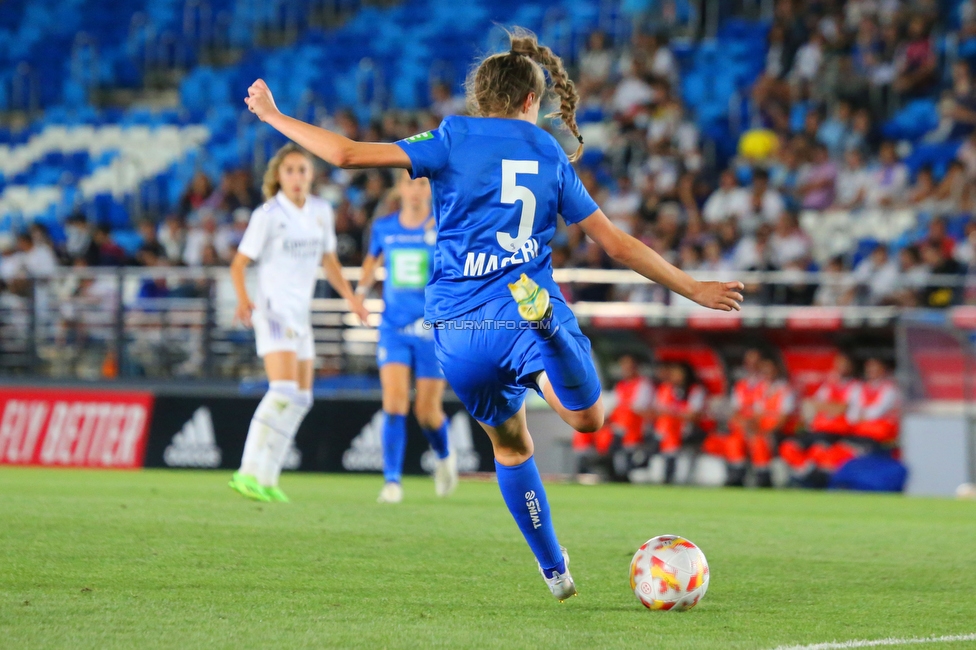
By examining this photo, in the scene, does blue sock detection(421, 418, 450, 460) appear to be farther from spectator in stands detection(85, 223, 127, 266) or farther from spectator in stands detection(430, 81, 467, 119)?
spectator in stands detection(430, 81, 467, 119)

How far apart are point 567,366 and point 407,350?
5.76m

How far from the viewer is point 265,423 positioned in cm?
952

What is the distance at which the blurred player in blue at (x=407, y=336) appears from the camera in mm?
10523

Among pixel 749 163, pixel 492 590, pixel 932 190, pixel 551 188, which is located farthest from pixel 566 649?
pixel 749 163

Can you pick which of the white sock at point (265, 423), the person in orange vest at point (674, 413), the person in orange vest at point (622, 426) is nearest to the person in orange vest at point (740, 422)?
the person in orange vest at point (674, 413)

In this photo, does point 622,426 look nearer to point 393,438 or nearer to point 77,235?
point 393,438

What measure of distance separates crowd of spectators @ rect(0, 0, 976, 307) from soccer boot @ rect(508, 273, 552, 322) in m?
11.5

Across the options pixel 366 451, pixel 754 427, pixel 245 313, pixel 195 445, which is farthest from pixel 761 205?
pixel 245 313

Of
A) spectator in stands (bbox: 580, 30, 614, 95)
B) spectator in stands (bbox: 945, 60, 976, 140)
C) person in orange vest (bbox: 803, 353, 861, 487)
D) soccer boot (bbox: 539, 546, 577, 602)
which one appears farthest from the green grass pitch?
spectator in stands (bbox: 580, 30, 614, 95)

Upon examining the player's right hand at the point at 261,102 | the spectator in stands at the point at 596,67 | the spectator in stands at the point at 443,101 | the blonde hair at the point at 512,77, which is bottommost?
the player's right hand at the point at 261,102

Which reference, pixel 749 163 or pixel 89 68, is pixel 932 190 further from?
pixel 89 68

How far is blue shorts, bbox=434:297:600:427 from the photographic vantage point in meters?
5.09

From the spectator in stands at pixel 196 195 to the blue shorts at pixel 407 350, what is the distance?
37.7 ft

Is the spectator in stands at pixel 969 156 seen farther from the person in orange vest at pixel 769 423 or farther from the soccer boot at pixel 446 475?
the soccer boot at pixel 446 475
